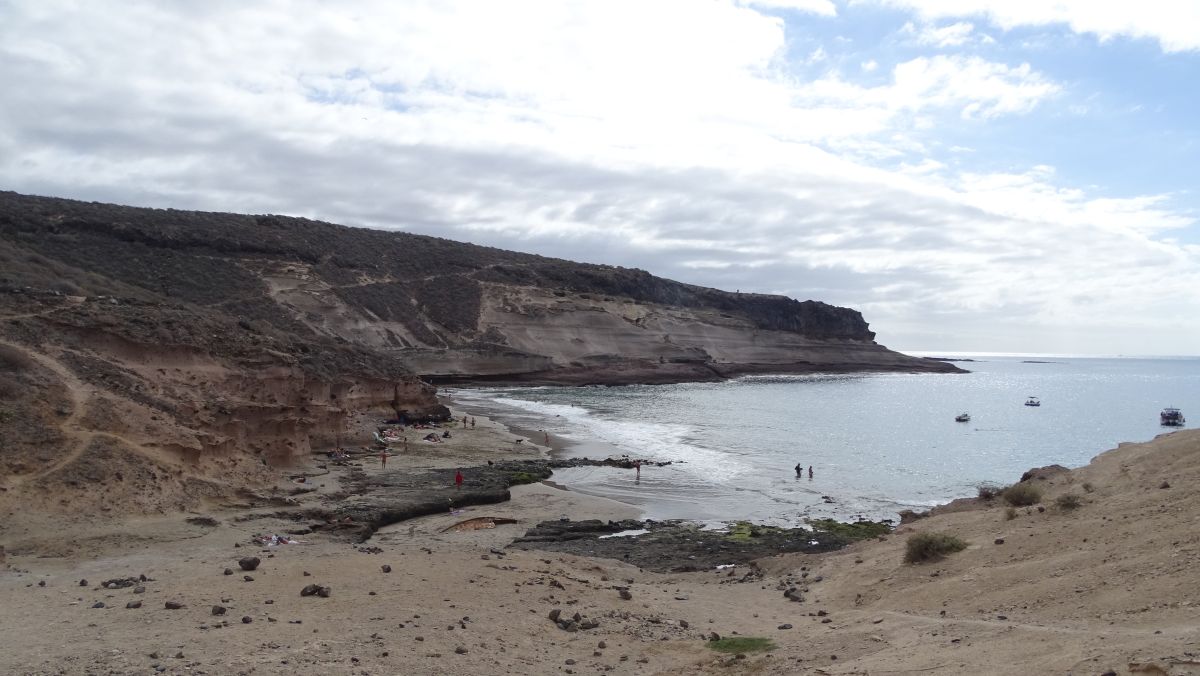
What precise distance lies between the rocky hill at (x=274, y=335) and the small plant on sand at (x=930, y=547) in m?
14.4

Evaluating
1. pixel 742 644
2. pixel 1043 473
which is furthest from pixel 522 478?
pixel 742 644

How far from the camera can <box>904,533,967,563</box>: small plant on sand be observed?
1355cm

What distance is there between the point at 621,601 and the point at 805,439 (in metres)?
40.0

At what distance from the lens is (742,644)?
1035 cm

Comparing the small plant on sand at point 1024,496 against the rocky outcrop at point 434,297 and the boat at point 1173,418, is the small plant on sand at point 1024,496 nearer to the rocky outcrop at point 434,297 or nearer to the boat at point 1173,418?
the rocky outcrop at point 434,297

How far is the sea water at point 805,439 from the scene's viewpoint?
100 ft

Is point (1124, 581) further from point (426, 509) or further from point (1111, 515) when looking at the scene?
point (426, 509)

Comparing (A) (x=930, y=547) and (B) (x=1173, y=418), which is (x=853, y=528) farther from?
(B) (x=1173, y=418)

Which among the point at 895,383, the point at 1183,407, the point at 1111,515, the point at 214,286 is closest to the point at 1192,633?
the point at 1111,515

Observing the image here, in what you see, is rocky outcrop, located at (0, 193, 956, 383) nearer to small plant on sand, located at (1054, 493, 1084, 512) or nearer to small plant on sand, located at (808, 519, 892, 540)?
small plant on sand, located at (808, 519, 892, 540)

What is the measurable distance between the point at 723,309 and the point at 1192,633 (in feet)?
406

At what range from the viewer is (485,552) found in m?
15.3

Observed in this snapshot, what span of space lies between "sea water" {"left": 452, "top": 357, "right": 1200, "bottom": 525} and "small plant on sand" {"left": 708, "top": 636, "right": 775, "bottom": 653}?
14972mm

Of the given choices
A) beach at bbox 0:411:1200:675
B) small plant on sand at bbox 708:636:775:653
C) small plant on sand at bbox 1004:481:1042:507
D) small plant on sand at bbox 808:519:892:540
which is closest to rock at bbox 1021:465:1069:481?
beach at bbox 0:411:1200:675
